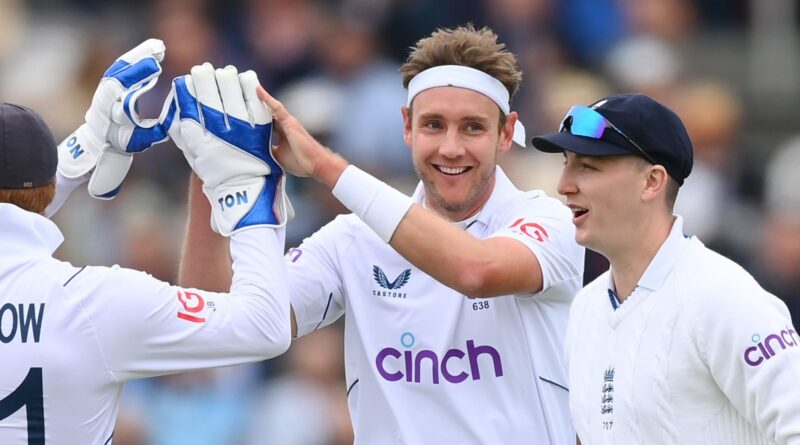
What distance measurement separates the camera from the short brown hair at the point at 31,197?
4.06m

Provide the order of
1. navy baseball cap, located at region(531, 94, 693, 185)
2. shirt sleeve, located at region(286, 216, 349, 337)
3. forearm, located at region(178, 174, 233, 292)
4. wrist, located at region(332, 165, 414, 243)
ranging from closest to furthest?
navy baseball cap, located at region(531, 94, 693, 185), wrist, located at region(332, 165, 414, 243), forearm, located at region(178, 174, 233, 292), shirt sleeve, located at region(286, 216, 349, 337)

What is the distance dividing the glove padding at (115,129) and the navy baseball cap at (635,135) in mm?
1333

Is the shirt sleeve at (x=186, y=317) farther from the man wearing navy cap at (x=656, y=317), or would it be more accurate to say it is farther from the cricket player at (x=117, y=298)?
the man wearing navy cap at (x=656, y=317)

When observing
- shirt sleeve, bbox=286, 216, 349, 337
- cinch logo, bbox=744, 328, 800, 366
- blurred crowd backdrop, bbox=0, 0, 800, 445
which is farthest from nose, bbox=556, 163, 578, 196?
blurred crowd backdrop, bbox=0, 0, 800, 445

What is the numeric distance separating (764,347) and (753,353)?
33mm

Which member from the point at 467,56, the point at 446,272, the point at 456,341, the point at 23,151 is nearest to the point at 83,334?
the point at 23,151

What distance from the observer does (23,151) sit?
405 centimetres

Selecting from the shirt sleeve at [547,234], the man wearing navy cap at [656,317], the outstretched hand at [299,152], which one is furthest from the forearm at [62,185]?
the man wearing navy cap at [656,317]

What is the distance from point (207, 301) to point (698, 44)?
24.2ft

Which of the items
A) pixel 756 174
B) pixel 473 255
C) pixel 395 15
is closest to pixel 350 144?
pixel 395 15

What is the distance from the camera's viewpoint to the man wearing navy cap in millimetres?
3986

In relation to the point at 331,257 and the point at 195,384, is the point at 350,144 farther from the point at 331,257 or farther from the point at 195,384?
the point at 331,257

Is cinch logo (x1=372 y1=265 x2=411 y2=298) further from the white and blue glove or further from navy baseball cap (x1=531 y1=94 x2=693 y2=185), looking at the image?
navy baseball cap (x1=531 y1=94 x2=693 y2=185)

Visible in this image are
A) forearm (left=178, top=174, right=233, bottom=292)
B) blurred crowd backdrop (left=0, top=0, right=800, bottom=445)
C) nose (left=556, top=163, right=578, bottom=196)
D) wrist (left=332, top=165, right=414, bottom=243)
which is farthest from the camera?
blurred crowd backdrop (left=0, top=0, right=800, bottom=445)
